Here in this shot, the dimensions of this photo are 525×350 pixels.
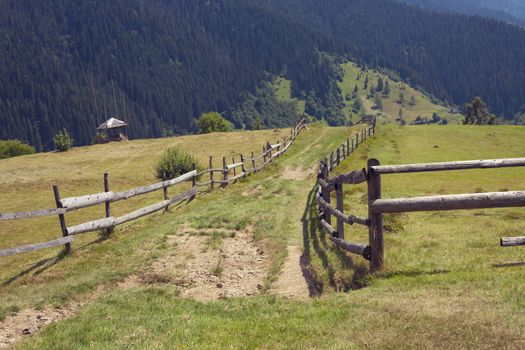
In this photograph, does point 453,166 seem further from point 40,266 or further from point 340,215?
point 40,266

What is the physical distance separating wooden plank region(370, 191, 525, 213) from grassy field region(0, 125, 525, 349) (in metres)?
1.30

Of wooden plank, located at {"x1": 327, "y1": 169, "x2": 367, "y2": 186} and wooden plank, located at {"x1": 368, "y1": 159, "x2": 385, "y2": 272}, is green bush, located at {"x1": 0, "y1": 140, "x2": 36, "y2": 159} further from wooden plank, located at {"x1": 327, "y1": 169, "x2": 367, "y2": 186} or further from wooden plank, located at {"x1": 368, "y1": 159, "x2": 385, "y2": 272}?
wooden plank, located at {"x1": 368, "y1": 159, "x2": 385, "y2": 272}

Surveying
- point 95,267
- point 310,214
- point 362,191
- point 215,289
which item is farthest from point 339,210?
point 362,191

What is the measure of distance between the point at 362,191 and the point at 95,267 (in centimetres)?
1734

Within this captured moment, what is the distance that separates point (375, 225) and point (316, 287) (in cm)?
201

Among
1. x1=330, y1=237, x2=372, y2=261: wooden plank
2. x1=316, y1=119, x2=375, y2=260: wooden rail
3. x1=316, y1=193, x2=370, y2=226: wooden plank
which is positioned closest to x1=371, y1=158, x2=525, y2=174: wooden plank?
x1=316, y1=119, x2=375, y2=260: wooden rail

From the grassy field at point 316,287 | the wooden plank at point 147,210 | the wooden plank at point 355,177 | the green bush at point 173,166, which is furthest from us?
the green bush at point 173,166

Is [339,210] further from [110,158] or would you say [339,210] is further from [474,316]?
[110,158]

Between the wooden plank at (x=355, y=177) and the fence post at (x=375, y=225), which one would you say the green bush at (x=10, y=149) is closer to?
the wooden plank at (x=355, y=177)

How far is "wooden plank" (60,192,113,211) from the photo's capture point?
1464 centimetres

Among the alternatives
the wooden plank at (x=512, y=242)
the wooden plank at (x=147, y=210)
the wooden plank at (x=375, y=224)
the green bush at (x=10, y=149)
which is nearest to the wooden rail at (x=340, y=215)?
the wooden plank at (x=375, y=224)

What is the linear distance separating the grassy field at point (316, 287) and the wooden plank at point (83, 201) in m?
1.51

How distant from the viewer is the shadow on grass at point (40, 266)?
1266cm

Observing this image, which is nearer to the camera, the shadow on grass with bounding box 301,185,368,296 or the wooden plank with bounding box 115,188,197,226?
the shadow on grass with bounding box 301,185,368,296
